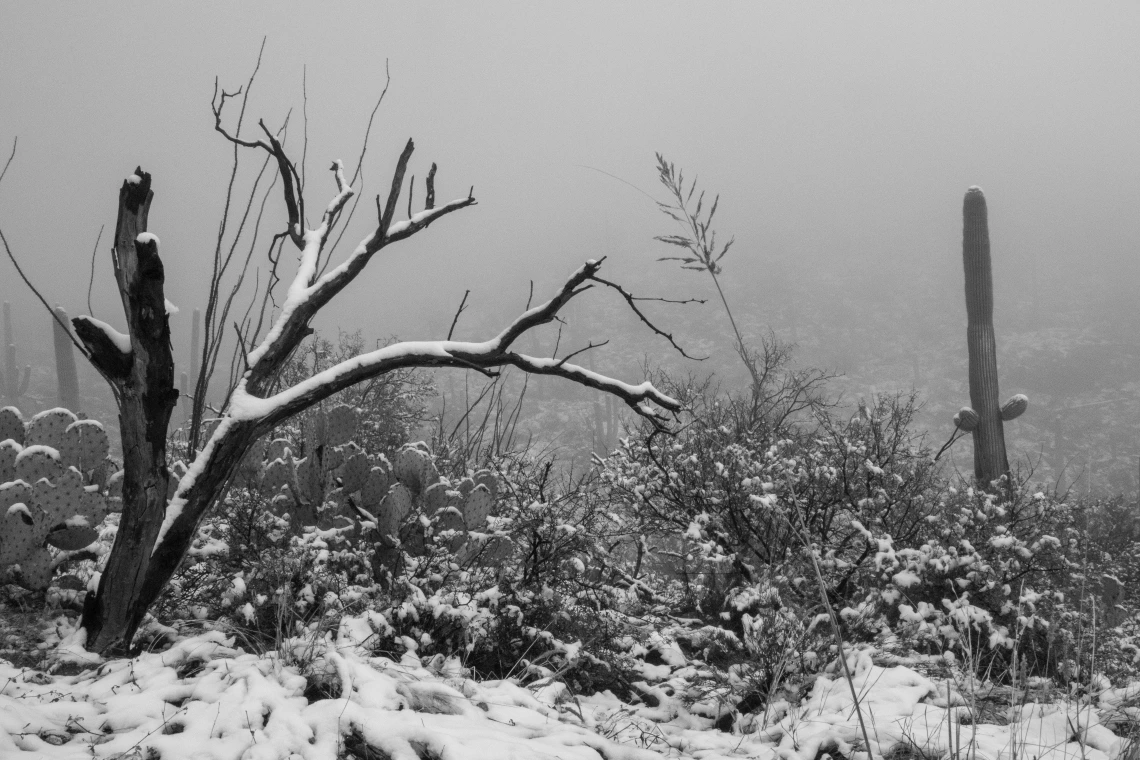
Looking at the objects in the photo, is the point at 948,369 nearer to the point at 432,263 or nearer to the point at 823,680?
the point at 823,680

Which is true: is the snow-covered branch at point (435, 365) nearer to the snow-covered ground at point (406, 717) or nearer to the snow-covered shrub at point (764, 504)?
the snow-covered ground at point (406, 717)

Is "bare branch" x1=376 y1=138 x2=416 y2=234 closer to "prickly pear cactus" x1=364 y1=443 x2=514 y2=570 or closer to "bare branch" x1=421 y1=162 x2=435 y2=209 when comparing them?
"bare branch" x1=421 y1=162 x2=435 y2=209

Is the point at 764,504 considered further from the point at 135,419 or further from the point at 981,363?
the point at 981,363

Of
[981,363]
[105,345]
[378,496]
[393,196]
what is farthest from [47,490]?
[981,363]

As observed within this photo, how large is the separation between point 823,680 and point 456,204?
2.98 meters

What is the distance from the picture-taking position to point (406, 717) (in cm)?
193

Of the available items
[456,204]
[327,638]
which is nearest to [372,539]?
[327,638]

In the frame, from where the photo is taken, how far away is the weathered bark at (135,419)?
241 cm

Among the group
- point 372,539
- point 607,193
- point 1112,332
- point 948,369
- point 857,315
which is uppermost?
point 607,193

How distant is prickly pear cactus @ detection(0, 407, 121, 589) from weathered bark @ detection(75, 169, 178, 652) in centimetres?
74

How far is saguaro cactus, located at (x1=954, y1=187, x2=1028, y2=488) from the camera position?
8.70m

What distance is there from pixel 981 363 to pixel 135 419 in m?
10.0

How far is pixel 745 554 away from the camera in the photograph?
5.05 m

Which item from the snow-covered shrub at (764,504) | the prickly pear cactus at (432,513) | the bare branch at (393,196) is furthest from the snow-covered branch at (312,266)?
the snow-covered shrub at (764,504)
